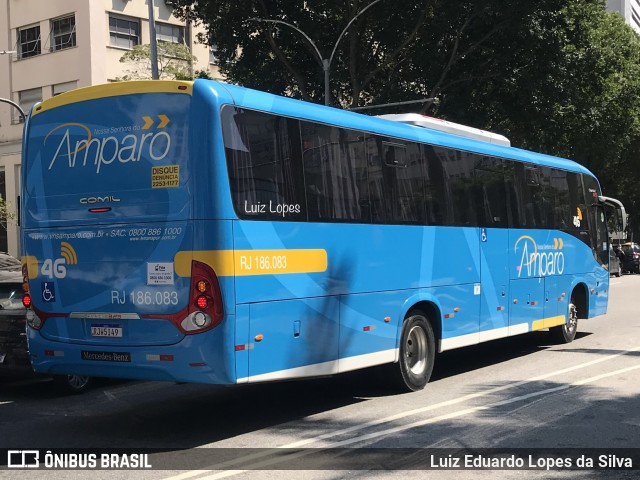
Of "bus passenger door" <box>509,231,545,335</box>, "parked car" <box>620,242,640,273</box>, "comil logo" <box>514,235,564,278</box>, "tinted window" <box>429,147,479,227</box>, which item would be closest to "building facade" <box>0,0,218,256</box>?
"comil logo" <box>514,235,564,278</box>

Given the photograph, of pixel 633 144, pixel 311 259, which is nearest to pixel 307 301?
pixel 311 259

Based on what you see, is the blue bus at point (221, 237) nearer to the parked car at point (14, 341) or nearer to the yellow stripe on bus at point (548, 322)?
the parked car at point (14, 341)

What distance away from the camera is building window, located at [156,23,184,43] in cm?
4034

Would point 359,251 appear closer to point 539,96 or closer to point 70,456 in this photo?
point 70,456

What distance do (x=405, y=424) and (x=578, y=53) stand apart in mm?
24508

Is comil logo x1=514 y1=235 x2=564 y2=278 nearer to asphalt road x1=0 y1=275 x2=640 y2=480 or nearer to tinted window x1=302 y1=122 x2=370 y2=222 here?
asphalt road x1=0 y1=275 x2=640 y2=480

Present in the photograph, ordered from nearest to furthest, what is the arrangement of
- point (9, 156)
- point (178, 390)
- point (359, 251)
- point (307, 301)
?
point (307, 301) < point (359, 251) < point (178, 390) < point (9, 156)

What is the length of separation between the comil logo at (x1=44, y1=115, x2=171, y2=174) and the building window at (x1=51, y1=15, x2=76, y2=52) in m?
33.3

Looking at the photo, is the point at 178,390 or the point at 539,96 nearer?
the point at 178,390

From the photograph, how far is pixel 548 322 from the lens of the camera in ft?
44.4

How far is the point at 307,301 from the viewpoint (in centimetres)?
812

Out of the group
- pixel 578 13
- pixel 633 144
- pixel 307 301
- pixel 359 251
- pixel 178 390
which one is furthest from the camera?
pixel 633 144

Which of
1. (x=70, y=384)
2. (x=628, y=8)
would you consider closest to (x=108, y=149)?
(x=70, y=384)

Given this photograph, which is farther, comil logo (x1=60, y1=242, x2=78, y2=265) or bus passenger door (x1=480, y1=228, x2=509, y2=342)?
bus passenger door (x1=480, y1=228, x2=509, y2=342)
